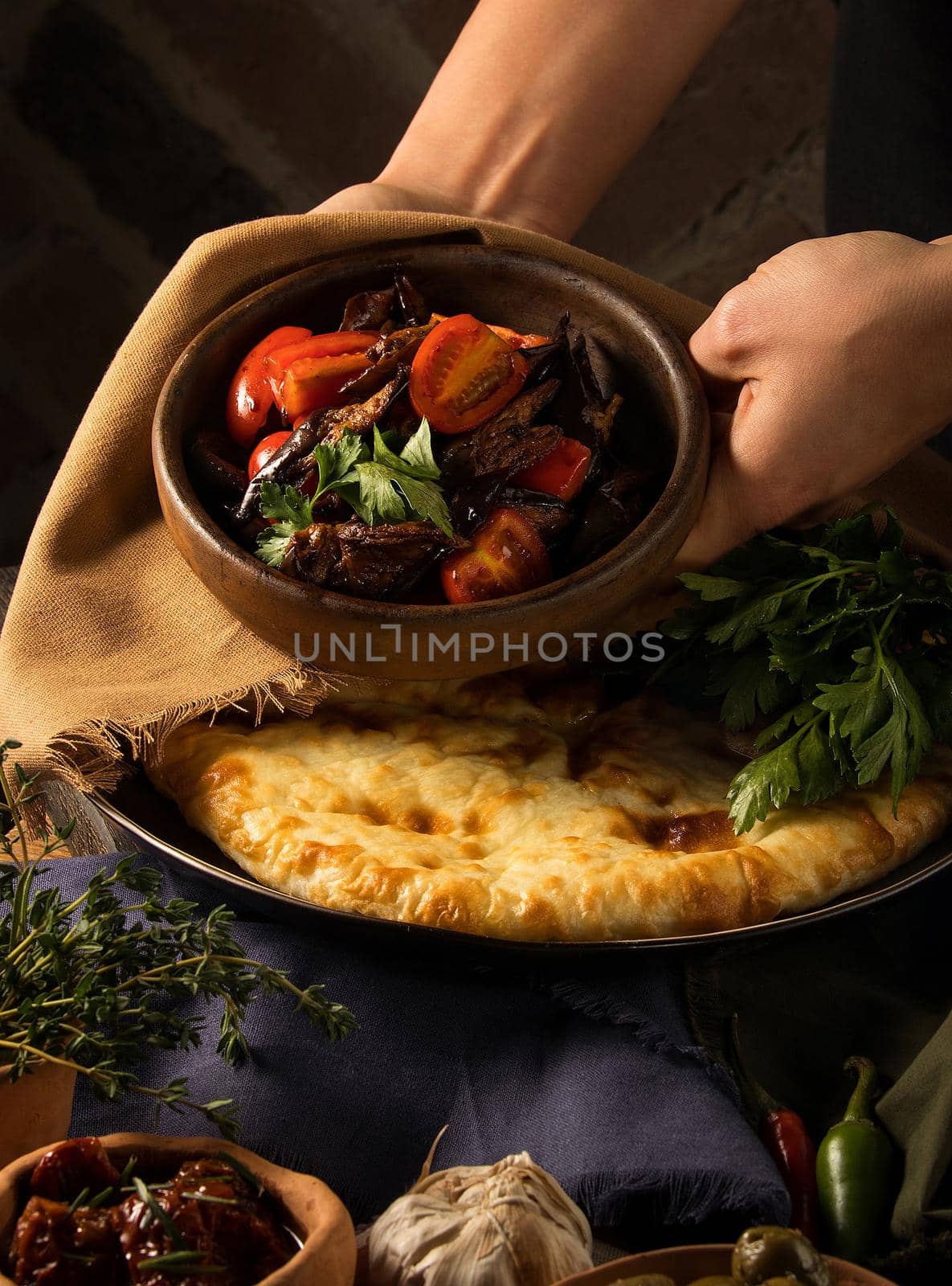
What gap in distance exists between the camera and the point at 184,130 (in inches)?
182

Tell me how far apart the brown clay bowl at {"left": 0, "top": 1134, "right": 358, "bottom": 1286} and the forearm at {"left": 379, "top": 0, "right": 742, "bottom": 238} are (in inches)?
92.2

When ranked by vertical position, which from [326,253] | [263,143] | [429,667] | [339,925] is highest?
[326,253]

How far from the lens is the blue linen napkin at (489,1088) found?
5.76 ft

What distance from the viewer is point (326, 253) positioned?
8.29ft

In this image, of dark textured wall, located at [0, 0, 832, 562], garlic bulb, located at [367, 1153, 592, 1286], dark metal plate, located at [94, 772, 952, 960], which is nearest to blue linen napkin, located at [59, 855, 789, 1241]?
dark metal plate, located at [94, 772, 952, 960]

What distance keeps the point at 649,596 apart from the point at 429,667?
0.53 m

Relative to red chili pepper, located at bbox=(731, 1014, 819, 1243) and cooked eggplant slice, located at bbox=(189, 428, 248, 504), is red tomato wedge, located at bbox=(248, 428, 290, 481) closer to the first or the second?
cooked eggplant slice, located at bbox=(189, 428, 248, 504)

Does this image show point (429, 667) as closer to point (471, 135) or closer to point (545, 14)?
point (471, 135)

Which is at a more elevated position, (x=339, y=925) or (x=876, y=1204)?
(x=876, y=1204)

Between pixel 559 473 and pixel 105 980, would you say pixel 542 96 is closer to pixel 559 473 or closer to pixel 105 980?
pixel 559 473

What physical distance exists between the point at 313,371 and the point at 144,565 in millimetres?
525

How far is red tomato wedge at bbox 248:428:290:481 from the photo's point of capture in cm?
221

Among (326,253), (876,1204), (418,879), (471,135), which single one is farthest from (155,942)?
(471,135)

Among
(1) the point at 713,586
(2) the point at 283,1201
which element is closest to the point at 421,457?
(1) the point at 713,586
